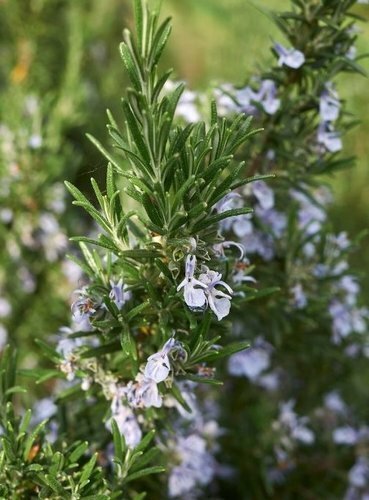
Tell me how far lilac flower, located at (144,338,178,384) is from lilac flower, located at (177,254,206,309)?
0.25ft

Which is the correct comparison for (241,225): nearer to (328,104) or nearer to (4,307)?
(328,104)

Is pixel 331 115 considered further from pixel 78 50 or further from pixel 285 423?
pixel 78 50

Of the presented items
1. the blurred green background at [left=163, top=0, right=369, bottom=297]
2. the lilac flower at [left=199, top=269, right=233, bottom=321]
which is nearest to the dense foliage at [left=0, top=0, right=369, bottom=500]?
the lilac flower at [left=199, top=269, right=233, bottom=321]

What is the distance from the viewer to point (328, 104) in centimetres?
102

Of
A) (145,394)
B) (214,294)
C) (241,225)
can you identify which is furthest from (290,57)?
(145,394)

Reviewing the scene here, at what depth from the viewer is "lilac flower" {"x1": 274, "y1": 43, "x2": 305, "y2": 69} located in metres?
0.98

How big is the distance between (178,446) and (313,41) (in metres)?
0.72

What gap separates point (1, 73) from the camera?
217 centimetres

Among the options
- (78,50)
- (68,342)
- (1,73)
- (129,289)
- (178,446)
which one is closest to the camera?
(129,289)

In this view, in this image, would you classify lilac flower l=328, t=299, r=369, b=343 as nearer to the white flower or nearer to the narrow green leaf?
the white flower

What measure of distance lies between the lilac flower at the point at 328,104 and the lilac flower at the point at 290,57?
6cm

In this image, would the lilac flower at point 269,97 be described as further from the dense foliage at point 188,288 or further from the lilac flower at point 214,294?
the lilac flower at point 214,294

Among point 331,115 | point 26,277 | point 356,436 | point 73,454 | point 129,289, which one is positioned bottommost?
point 356,436

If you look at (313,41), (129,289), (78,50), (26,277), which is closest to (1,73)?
(78,50)
